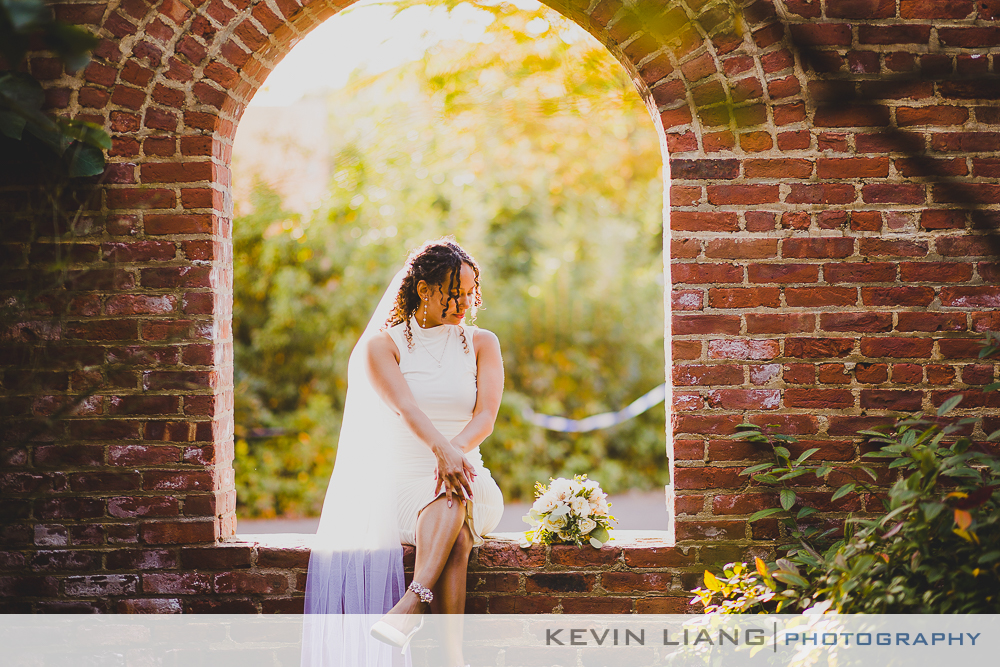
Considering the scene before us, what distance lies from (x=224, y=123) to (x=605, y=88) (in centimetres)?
264

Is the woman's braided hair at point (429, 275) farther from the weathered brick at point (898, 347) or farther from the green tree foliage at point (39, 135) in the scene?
the weathered brick at point (898, 347)

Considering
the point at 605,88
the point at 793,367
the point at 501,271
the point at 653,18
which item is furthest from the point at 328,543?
the point at 501,271

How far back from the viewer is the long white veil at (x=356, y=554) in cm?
241

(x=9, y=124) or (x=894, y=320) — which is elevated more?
(x=9, y=124)

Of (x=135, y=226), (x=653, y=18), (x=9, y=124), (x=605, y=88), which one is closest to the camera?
(x=653, y=18)

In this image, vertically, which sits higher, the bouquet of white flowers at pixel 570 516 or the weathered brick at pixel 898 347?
the weathered brick at pixel 898 347

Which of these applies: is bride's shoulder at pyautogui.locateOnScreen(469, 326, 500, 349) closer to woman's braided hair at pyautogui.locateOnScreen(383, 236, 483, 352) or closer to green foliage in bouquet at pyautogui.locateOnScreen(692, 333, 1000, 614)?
woman's braided hair at pyautogui.locateOnScreen(383, 236, 483, 352)

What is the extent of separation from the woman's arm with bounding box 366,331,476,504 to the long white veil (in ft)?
0.22

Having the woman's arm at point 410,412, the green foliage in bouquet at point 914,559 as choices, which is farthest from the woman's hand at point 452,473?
the green foliage in bouquet at point 914,559

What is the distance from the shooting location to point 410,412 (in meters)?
2.56

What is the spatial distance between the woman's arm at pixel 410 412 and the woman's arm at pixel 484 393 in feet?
0.24

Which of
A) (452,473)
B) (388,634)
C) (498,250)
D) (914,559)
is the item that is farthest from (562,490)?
(498,250)

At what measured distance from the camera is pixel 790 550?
2.40 m

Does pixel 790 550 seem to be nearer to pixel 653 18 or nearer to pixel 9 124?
pixel 653 18
